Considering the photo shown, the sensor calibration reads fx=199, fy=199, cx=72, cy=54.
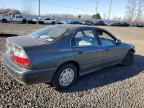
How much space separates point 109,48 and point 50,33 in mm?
1988

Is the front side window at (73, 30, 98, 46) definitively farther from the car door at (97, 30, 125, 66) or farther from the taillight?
the taillight

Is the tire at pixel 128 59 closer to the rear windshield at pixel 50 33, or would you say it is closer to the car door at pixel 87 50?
the car door at pixel 87 50

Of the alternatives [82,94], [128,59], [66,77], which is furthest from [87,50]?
[128,59]

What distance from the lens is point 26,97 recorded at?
14.2 ft

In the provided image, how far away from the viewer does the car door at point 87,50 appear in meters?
5.09

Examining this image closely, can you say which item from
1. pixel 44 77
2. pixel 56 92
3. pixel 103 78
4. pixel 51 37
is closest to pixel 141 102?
pixel 103 78

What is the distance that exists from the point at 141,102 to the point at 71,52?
79.7 inches

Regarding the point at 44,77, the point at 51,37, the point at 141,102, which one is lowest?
the point at 141,102

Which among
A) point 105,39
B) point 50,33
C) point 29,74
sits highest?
point 50,33

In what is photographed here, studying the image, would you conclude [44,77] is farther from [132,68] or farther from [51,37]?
[132,68]

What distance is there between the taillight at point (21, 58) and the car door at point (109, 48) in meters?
2.55

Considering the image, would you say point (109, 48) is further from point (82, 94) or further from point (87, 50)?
point (82, 94)

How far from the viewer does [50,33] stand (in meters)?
5.21

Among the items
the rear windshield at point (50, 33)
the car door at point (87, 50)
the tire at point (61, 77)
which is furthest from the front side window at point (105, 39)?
the tire at point (61, 77)
